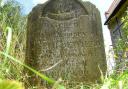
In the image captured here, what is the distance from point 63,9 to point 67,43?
0.59m

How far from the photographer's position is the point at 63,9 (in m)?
4.44

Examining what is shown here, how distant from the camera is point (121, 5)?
15156 millimetres

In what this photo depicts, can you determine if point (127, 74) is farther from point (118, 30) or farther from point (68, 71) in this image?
point (118, 30)

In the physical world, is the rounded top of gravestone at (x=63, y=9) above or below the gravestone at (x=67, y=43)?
above

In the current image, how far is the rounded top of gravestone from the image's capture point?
4.29 metres

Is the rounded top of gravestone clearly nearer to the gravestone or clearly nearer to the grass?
the gravestone

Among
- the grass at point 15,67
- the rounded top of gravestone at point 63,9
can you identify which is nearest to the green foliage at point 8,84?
the grass at point 15,67

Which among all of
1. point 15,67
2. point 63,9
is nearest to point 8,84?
point 15,67

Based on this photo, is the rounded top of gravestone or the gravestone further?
the rounded top of gravestone

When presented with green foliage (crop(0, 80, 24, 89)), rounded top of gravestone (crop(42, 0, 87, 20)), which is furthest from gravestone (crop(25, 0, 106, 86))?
green foliage (crop(0, 80, 24, 89))

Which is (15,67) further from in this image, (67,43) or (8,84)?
(8,84)

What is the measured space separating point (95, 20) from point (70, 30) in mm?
365

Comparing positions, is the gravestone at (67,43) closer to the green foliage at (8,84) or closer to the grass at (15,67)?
the grass at (15,67)

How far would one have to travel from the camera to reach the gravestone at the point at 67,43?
3959 mm
